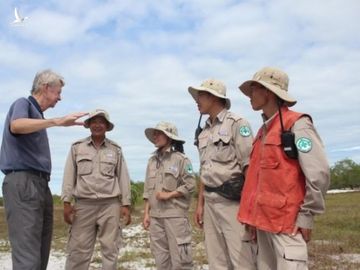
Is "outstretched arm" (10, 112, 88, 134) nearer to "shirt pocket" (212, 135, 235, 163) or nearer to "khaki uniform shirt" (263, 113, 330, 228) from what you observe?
"shirt pocket" (212, 135, 235, 163)

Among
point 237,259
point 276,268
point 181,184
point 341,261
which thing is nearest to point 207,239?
point 237,259

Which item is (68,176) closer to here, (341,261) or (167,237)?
(167,237)

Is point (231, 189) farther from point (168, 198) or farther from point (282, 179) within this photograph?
point (168, 198)

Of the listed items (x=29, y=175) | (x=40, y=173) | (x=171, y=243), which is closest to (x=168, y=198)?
(x=171, y=243)

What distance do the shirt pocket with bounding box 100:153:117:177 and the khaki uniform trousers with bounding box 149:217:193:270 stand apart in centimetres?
81

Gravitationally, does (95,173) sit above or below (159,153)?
below

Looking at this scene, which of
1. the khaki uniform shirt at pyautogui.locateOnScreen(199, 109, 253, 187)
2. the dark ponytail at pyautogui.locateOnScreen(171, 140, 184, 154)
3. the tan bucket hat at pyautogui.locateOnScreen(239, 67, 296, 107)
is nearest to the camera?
the tan bucket hat at pyautogui.locateOnScreen(239, 67, 296, 107)

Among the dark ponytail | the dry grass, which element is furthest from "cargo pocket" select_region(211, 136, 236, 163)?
the dry grass

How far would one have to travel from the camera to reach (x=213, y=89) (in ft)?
15.7

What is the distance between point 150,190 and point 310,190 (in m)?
3.16

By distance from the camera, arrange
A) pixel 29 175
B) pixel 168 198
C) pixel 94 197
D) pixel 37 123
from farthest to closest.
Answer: pixel 168 198 → pixel 94 197 → pixel 29 175 → pixel 37 123

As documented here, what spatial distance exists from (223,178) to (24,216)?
5.61 feet

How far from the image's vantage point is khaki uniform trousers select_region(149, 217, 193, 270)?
19.0ft

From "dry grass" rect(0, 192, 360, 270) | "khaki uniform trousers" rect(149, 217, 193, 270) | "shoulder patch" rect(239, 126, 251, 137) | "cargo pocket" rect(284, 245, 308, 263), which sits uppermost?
"shoulder patch" rect(239, 126, 251, 137)
